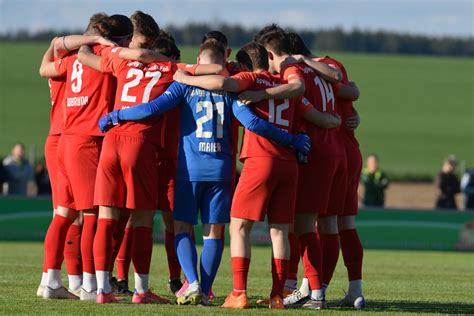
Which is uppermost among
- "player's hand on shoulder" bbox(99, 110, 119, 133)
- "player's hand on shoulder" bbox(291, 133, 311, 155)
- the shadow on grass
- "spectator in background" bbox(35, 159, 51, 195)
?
"player's hand on shoulder" bbox(99, 110, 119, 133)

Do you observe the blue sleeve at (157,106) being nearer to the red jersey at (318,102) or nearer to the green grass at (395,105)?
the red jersey at (318,102)

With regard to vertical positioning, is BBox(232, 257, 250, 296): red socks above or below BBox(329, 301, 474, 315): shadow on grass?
above

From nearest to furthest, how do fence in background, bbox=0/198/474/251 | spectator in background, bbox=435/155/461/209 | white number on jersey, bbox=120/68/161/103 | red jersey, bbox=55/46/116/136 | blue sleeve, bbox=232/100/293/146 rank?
blue sleeve, bbox=232/100/293/146 → white number on jersey, bbox=120/68/161/103 → red jersey, bbox=55/46/116/136 → fence in background, bbox=0/198/474/251 → spectator in background, bbox=435/155/461/209

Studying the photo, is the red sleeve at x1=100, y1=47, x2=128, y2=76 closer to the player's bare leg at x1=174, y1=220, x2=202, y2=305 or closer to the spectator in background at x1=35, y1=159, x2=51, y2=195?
the player's bare leg at x1=174, y1=220, x2=202, y2=305

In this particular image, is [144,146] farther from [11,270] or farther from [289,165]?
[11,270]

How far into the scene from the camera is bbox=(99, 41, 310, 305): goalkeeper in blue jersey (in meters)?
9.81

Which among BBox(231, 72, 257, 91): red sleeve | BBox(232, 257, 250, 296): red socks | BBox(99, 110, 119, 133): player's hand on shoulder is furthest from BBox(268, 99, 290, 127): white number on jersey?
BBox(99, 110, 119, 133): player's hand on shoulder

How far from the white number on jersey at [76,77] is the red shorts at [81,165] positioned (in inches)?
18.2

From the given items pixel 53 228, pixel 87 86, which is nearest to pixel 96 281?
pixel 53 228

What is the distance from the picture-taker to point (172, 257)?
11.3 meters

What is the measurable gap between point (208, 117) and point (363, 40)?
7111 centimetres

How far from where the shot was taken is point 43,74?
36.2 ft

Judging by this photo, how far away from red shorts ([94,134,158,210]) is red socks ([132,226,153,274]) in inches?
9.9

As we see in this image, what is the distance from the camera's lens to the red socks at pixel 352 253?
1058 centimetres
